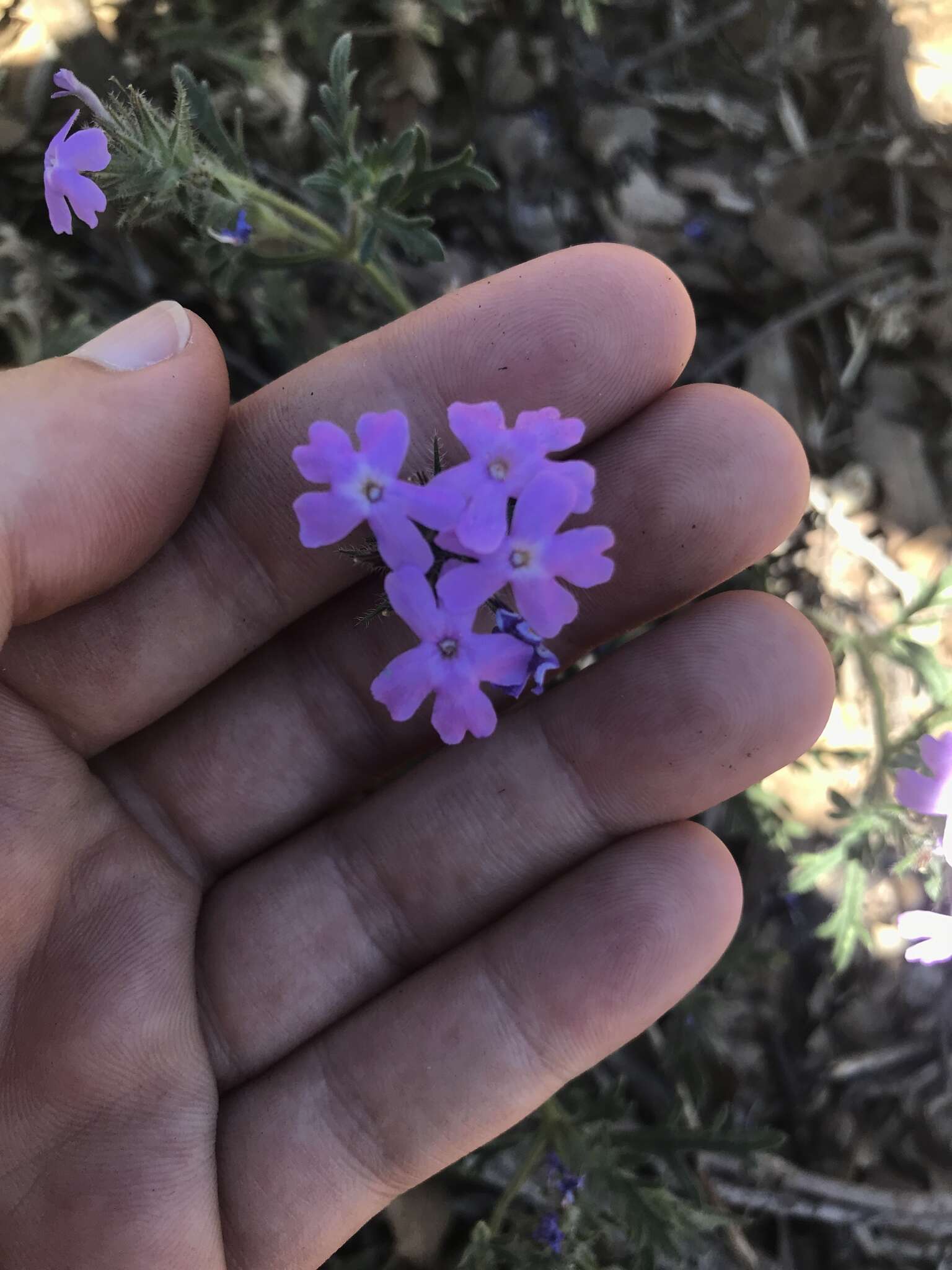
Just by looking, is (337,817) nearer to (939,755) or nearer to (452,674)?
(452,674)

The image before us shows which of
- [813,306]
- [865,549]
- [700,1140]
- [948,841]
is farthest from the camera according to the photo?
[813,306]

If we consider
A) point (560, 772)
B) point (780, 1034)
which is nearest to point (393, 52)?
point (560, 772)

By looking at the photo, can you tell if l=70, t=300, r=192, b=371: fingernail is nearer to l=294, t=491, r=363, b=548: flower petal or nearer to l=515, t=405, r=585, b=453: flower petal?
l=294, t=491, r=363, b=548: flower petal

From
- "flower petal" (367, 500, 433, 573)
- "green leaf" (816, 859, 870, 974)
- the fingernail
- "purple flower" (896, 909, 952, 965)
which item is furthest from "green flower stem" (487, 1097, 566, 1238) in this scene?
the fingernail

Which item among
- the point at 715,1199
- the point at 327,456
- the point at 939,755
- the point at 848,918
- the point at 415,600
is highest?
the point at 327,456

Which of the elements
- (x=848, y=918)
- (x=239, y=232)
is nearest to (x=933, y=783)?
(x=848, y=918)

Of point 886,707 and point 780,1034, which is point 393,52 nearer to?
point 886,707

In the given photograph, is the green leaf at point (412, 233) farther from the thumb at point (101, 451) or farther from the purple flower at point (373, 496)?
the purple flower at point (373, 496)

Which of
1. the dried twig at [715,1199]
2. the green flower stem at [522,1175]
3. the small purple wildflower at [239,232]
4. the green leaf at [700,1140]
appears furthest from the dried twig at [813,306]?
the green flower stem at [522,1175]
